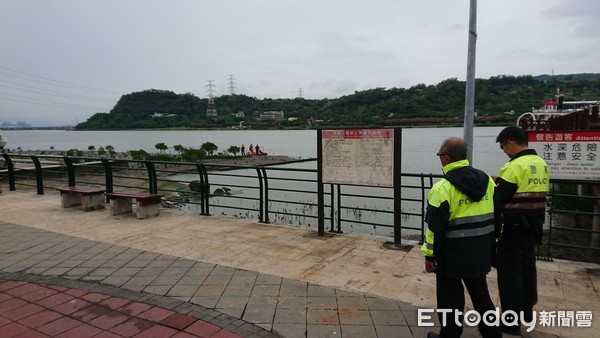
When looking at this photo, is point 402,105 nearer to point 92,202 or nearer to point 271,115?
point 271,115

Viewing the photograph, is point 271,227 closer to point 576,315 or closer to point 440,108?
point 576,315

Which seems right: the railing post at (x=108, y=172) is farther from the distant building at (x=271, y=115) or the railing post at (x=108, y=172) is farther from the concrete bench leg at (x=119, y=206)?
the distant building at (x=271, y=115)

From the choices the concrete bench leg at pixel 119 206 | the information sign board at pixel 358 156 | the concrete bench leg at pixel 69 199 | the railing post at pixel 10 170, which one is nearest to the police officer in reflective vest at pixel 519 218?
the information sign board at pixel 358 156

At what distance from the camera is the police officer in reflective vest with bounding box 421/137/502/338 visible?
2578 millimetres

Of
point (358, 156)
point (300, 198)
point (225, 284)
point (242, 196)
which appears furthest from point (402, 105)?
point (225, 284)

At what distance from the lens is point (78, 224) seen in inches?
265

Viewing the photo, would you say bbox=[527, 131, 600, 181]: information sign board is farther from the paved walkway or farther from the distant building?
the distant building

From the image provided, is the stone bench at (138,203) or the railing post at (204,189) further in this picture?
the railing post at (204,189)

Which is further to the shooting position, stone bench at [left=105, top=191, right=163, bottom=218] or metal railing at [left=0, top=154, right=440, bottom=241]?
metal railing at [left=0, top=154, right=440, bottom=241]

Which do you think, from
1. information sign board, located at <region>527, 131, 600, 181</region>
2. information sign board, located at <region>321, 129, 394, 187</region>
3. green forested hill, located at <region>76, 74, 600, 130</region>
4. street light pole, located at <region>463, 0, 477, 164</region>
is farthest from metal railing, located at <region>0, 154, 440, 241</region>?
green forested hill, located at <region>76, 74, 600, 130</region>

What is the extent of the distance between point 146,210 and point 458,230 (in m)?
5.91

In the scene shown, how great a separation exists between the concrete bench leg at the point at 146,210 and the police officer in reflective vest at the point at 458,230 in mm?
5717

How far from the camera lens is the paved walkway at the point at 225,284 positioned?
323cm

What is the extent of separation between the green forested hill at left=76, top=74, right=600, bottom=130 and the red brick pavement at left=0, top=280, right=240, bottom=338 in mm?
43099
